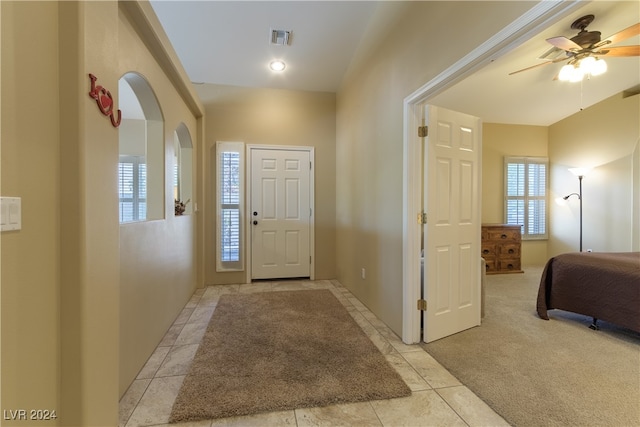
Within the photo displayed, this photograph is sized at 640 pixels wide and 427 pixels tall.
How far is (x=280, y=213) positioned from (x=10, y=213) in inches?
134

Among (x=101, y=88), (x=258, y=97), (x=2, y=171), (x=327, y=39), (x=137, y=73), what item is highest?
(x=327, y=39)

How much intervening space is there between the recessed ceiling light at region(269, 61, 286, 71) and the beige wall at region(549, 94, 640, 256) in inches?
209

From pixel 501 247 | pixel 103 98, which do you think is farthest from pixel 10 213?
pixel 501 247

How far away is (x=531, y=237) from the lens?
5.27 metres

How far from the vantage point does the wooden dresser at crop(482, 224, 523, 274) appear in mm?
4680

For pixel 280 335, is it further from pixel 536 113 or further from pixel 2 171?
pixel 536 113

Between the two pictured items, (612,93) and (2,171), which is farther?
(612,93)

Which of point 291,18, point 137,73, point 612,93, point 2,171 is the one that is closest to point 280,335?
point 2,171

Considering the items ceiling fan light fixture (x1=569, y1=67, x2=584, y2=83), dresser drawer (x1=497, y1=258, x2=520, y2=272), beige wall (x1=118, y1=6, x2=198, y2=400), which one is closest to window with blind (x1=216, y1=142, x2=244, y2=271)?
beige wall (x1=118, y1=6, x2=198, y2=400)

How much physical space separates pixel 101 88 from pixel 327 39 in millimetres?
2828

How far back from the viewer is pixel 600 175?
4566mm

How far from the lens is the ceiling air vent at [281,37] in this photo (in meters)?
3.11

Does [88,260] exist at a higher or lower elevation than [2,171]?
lower

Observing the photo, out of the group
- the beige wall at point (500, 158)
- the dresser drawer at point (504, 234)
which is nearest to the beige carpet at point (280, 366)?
the dresser drawer at point (504, 234)
